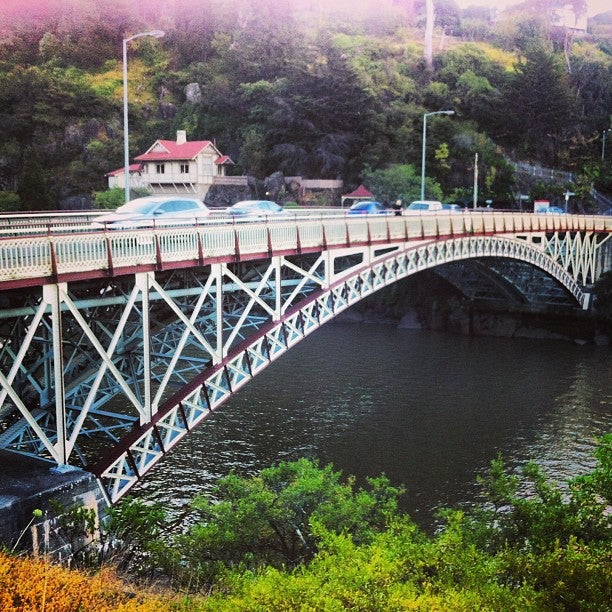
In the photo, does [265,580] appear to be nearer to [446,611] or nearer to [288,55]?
[446,611]

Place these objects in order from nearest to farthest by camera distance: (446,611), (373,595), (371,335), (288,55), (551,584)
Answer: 1. (446,611)
2. (373,595)
3. (551,584)
4. (371,335)
5. (288,55)

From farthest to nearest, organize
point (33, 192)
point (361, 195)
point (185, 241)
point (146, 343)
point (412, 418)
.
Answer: point (361, 195)
point (33, 192)
point (412, 418)
point (185, 241)
point (146, 343)

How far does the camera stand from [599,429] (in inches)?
1325

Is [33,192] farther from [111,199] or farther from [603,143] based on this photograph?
[603,143]

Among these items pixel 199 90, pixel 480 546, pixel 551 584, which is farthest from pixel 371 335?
pixel 199 90

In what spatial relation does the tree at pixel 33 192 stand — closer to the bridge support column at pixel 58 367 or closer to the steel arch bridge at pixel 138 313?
the steel arch bridge at pixel 138 313

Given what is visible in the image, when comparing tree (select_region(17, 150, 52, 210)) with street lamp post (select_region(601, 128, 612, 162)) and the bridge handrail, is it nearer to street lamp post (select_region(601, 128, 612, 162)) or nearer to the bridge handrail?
the bridge handrail

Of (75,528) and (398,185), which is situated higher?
(398,185)

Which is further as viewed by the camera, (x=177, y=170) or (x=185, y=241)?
(x=177, y=170)

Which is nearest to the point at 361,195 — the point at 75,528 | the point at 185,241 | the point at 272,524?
the point at 185,241

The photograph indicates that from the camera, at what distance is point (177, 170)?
72250mm

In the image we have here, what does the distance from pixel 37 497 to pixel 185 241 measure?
8163 millimetres

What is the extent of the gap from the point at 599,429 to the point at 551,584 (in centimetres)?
2348

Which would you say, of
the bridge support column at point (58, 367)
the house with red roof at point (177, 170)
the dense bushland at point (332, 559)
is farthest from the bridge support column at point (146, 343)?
the house with red roof at point (177, 170)
